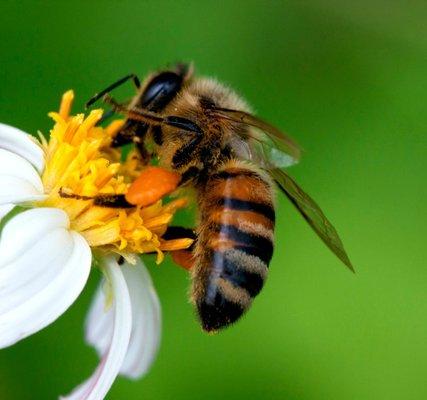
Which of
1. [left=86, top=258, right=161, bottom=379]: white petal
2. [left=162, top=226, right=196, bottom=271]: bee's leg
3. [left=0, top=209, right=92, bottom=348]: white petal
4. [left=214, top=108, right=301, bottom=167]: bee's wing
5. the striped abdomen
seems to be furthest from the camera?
[left=86, top=258, right=161, bottom=379]: white petal

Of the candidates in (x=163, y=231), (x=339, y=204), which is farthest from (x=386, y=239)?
(x=163, y=231)

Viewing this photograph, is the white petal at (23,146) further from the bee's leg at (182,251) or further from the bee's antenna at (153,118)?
the bee's leg at (182,251)

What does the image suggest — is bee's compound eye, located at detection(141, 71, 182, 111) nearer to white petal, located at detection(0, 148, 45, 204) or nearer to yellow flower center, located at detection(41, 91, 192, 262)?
yellow flower center, located at detection(41, 91, 192, 262)

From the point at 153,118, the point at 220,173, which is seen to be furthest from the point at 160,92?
the point at 220,173

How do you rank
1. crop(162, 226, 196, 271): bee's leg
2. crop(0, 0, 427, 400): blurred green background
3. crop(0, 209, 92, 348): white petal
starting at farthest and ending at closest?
crop(0, 0, 427, 400): blurred green background, crop(162, 226, 196, 271): bee's leg, crop(0, 209, 92, 348): white petal

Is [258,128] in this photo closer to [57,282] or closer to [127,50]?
[57,282]

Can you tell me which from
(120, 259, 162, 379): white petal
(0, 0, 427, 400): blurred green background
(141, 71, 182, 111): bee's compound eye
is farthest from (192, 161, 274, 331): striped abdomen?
(0, 0, 427, 400): blurred green background

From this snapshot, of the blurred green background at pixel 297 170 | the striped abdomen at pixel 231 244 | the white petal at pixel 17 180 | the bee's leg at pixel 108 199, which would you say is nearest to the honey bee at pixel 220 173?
the striped abdomen at pixel 231 244
